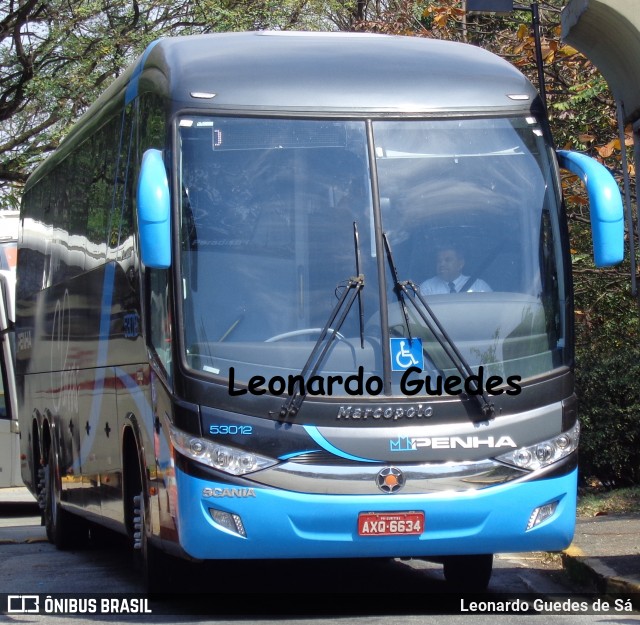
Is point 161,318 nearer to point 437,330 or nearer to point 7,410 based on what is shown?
point 437,330

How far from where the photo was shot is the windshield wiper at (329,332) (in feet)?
22.5

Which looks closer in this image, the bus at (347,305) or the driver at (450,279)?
the bus at (347,305)

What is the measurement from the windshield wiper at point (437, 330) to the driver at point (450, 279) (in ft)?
0.27

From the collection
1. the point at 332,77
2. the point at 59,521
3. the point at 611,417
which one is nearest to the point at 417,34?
the point at 611,417

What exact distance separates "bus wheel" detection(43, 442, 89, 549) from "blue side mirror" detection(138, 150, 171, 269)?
222 inches

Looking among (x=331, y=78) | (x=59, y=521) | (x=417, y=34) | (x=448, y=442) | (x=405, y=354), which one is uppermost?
(x=417, y=34)

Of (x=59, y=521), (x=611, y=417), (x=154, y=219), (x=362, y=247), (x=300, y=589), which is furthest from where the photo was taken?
(x=611, y=417)

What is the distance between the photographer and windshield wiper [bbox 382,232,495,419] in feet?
23.2

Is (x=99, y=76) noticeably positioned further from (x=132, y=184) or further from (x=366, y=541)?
(x=366, y=541)

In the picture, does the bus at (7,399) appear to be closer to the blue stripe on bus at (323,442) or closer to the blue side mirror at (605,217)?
the blue stripe on bus at (323,442)

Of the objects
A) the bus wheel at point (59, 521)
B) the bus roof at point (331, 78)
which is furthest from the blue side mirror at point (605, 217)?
the bus wheel at point (59, 521)

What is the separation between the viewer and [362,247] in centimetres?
727

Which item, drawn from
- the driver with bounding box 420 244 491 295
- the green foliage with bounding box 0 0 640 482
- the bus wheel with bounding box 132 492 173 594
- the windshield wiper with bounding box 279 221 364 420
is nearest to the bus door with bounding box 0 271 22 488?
the green foliage with bounding box 0 0 640 482

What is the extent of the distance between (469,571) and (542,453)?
1718 millimetres
